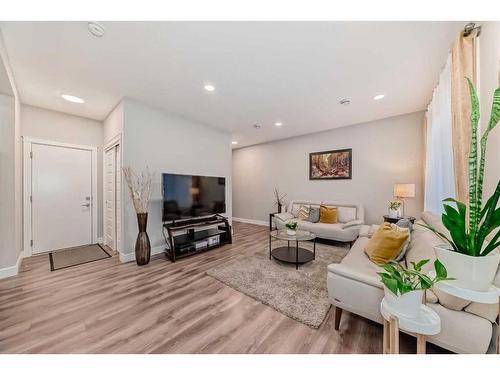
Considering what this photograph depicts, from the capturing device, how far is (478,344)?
99 cm

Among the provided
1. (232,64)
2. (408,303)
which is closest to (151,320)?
(408,303)

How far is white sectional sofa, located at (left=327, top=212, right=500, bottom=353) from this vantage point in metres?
1.00

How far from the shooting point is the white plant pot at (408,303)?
95 centimetres

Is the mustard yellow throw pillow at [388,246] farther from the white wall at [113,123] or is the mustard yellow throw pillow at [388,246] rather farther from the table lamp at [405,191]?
the white wall at [113,123]

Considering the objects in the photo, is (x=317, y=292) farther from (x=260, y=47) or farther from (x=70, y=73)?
(x=70, y=73)

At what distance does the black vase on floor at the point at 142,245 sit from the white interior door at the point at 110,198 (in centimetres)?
93

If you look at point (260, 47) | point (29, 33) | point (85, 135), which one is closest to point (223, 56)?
point (260, 47)

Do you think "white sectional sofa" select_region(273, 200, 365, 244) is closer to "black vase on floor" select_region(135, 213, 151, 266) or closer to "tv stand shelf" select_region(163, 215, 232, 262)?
"tv stand shelf" select_region(163, 215, 232, 262)

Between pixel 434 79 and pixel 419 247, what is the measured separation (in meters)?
2.26

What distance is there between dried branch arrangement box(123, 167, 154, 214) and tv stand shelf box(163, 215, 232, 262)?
0.50m

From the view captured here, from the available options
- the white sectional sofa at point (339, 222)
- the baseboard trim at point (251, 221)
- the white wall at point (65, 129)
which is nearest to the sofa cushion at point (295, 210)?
the white sectional sofa at point (339, 222)

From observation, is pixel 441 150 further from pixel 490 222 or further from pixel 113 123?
pixel 113 123

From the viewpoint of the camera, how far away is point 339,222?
409cm

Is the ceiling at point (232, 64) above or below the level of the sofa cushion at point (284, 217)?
above
